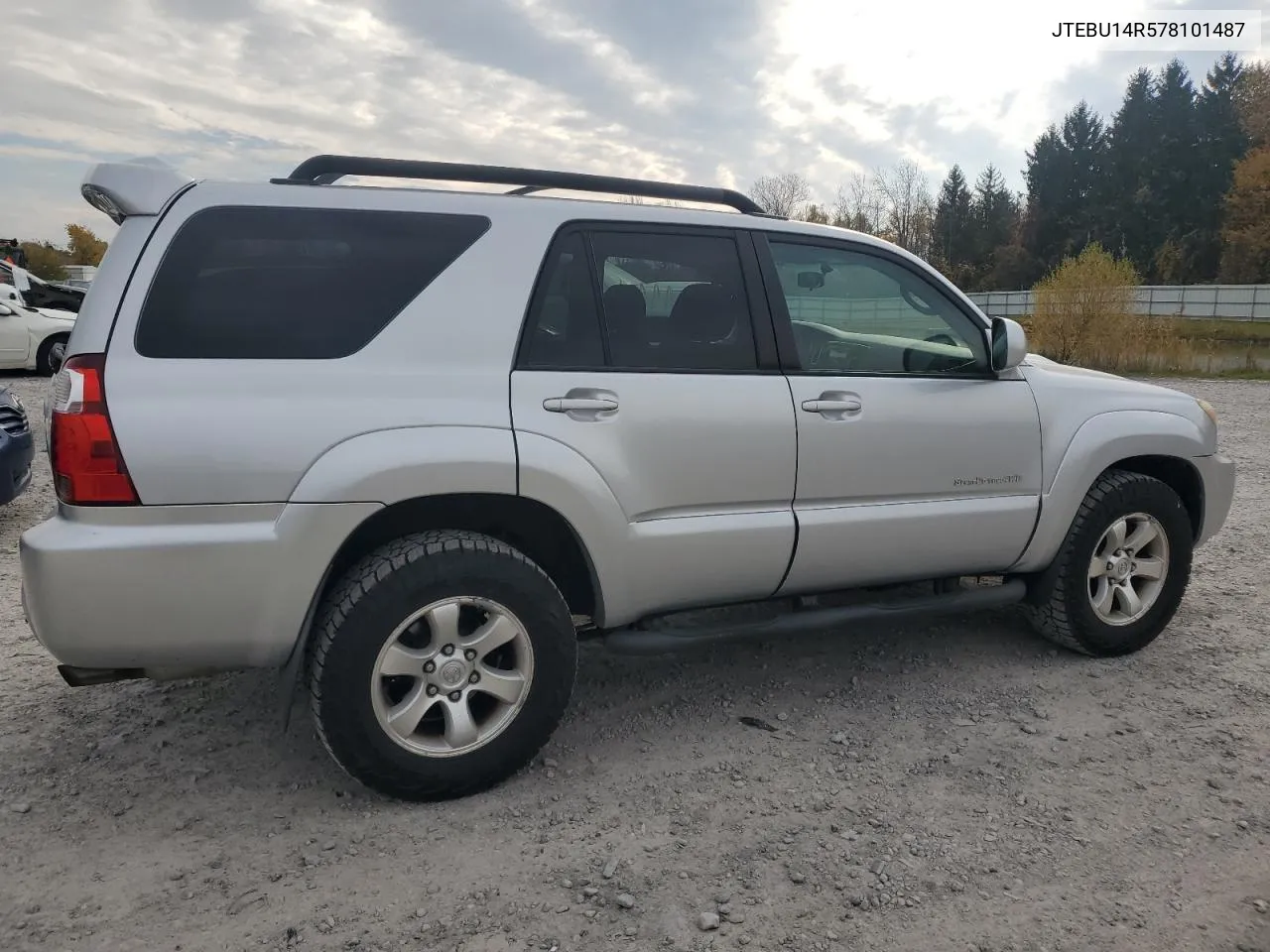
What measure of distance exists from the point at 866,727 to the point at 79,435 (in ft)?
8.89

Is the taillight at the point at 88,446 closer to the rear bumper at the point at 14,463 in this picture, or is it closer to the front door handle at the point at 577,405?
the front door handle at the point at 577,405

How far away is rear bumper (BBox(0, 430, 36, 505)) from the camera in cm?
553

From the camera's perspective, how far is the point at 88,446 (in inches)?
94.3

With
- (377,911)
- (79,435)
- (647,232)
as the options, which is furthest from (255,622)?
(647,232)

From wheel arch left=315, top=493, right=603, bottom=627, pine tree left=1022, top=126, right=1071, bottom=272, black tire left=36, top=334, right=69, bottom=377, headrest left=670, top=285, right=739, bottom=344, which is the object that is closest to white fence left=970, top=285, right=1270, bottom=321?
pine tree left=1022, top=126, right=1071, bottom=272

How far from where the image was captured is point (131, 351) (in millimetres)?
2457

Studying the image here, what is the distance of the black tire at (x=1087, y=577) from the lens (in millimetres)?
3809

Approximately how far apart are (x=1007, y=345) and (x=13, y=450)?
5660mm

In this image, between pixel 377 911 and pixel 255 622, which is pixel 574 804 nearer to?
pixel 377 911

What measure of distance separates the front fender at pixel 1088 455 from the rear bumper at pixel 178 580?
267 cm

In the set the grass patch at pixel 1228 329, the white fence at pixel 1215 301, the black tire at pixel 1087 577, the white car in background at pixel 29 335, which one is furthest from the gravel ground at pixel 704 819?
the white fence at pixel 1215 301

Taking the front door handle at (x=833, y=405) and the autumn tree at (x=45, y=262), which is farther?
the autumn tree at (x=45, y=262)

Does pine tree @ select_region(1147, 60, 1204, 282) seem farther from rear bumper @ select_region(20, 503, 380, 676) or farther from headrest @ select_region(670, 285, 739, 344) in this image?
rear bumper @ select_region(20, 503, 380, 676)

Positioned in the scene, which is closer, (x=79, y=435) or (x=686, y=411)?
(x=79, y=435)
